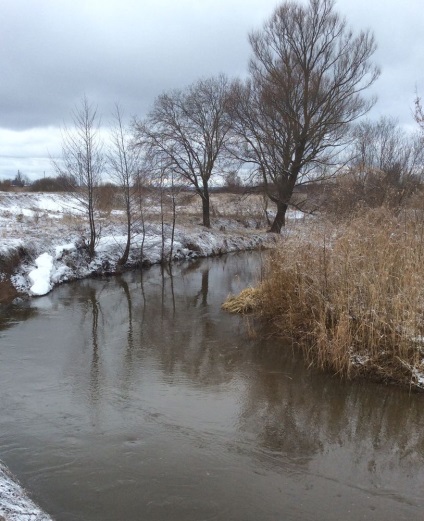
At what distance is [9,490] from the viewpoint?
12.8ft

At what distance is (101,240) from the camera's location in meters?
17.6

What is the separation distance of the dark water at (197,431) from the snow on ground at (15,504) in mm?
233

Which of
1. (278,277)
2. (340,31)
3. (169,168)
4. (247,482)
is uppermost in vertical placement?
(340,31)

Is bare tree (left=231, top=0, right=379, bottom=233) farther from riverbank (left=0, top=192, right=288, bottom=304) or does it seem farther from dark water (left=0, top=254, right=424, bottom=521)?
dark water (left=0, top=254, right=424, bottom=521)

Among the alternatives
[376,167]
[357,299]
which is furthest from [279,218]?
[357,299]

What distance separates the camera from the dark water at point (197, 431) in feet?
13.8

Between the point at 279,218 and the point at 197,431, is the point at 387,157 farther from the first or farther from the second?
the point at 197,431

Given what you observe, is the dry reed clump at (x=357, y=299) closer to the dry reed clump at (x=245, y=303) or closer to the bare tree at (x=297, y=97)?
the dry reed clump at (x=245, y=303)

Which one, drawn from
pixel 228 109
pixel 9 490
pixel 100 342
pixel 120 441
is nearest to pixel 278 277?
pixel 100 342

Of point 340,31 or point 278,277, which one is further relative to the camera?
point 340,31

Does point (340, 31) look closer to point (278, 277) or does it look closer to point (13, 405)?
point (278, 277)

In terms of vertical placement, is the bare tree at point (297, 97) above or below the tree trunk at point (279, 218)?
above

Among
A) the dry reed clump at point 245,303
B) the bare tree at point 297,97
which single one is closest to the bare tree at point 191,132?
the bare tree at point 297,97

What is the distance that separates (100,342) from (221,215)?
21.0 metres
